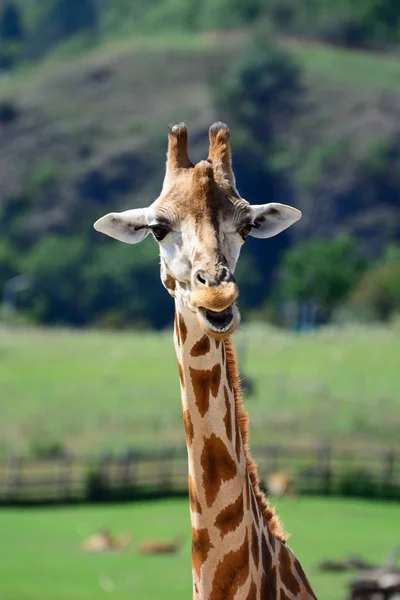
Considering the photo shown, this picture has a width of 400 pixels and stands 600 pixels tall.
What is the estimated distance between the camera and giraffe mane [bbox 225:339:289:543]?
7.38m

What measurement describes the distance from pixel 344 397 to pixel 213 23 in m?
147

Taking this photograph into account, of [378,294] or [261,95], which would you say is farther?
[261,95]

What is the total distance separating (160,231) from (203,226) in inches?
11.2

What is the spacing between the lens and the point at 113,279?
438ft

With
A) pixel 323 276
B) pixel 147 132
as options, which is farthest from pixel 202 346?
pixel 147 132

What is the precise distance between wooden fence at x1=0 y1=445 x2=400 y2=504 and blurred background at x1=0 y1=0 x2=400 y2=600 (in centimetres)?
7

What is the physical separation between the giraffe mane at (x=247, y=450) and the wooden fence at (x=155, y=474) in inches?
1284

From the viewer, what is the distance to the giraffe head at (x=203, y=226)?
641 centimetres

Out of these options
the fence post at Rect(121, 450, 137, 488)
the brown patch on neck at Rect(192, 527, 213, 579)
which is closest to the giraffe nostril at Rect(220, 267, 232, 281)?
the brown patch on neck at Rect(192, 527, 213, 579)

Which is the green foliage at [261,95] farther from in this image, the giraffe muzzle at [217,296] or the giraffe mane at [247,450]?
the giraffe muzzle at [217,296]

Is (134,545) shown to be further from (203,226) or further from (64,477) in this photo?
(203,226)

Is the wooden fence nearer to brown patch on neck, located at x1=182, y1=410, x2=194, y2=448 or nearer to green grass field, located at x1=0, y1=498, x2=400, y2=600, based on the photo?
green grass field, located at x1=0, y1=498, x2=400, y2=600

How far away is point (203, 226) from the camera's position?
680cm

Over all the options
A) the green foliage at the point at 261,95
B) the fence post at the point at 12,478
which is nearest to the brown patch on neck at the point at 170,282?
the fence post at the point at 12,478
